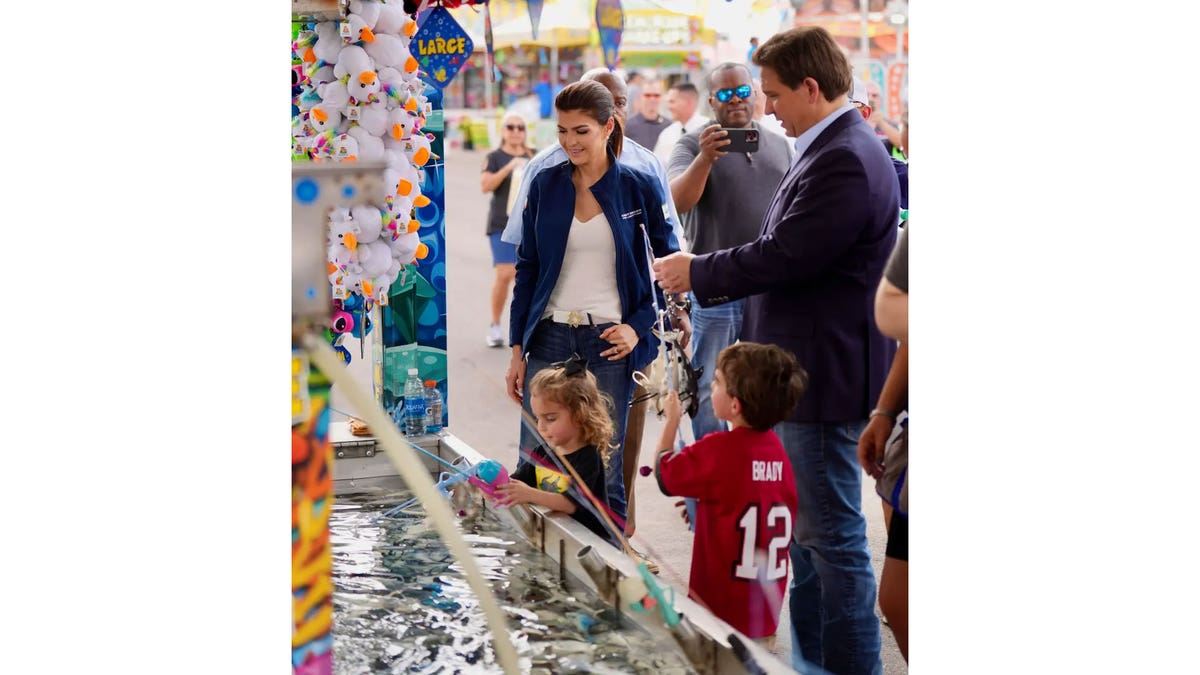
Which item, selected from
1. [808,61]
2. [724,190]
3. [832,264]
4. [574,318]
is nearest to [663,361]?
[574,318]

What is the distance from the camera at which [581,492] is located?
2.92 meters

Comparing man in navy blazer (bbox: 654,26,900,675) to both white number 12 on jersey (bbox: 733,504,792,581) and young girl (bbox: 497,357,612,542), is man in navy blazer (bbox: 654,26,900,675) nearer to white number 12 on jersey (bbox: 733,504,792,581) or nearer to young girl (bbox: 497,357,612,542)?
white number 12 on jersey (bbox: 733,504,792,581)

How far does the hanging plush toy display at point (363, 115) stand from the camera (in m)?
3.24

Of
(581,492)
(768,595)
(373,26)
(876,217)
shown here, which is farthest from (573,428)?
(373,26)

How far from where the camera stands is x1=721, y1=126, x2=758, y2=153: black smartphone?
2660 millimetres

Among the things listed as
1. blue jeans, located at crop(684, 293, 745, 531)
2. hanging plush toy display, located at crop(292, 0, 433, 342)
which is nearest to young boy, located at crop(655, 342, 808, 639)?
blue jeans, located at crop(684, 293, 745, 531)

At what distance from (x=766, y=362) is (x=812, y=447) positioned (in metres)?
0.16

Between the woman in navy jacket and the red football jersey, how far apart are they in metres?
0.57

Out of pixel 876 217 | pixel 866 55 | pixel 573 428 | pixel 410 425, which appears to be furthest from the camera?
pixel 866 55

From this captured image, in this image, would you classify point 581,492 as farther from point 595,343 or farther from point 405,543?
point 405,543

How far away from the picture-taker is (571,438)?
2873mm

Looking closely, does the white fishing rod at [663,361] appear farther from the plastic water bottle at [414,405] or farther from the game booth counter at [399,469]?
the plastic water bottle at [414,405]

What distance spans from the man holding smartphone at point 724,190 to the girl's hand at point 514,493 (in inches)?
23.0

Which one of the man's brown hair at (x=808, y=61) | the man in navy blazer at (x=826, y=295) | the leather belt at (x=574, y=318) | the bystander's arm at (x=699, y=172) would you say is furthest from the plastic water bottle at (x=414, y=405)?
the man's brown hair at (x=808, y=61)
